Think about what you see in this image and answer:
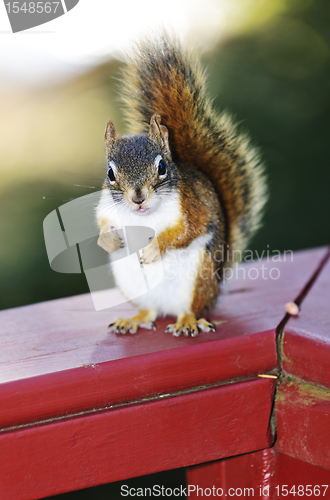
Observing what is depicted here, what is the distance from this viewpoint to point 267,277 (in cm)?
119

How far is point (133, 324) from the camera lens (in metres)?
0.87

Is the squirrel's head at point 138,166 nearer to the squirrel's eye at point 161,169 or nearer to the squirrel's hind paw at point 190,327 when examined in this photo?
the squirrel's eye at point 161,169

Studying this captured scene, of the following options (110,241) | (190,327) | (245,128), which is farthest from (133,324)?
(245,128)

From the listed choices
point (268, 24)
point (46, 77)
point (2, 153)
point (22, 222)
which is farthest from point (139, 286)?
point (268, 24)

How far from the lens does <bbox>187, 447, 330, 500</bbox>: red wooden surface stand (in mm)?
701

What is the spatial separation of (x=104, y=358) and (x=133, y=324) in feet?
0.56

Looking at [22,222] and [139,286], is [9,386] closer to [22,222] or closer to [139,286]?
[139,286]

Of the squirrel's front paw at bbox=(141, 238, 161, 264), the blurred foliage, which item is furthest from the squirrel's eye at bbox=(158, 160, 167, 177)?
the blurred foliage

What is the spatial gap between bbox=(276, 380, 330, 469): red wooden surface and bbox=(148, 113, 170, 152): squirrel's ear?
0.42 metres

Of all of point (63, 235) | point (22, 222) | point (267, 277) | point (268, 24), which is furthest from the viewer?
point (268, 24)

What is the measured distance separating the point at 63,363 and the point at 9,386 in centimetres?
9

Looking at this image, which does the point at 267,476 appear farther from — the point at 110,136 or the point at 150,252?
the point at 110,136

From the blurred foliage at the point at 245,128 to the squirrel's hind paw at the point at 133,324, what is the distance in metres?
0.68

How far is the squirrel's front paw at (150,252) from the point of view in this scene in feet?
2.44
